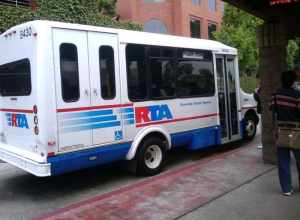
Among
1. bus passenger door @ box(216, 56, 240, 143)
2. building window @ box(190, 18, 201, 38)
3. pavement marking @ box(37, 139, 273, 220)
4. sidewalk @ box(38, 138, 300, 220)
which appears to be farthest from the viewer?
building window @ box(190, 18, 201, 38)

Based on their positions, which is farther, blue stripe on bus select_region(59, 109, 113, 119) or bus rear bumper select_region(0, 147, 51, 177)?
blue stripe on bus select_region(59, 109, 113, 119)

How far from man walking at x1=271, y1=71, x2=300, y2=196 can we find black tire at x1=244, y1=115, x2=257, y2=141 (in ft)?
16.1

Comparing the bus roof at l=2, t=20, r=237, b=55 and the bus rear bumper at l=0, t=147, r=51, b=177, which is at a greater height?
the bus roof at l=2, t=20, r=237, b=55

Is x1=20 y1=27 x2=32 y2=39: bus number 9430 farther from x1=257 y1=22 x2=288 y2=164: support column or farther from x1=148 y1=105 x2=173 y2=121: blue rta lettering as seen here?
x1=257 y1=22 x2=288 y2=164: support column

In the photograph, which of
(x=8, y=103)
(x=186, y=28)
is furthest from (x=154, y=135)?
(x=186, y=28)

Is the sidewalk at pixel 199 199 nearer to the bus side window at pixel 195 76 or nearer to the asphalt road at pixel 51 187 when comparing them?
the asphalt road at pixel 51 187

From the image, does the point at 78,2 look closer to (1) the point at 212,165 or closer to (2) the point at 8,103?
(2) the point at 8,103

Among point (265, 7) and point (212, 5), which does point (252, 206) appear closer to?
point (265, 7)

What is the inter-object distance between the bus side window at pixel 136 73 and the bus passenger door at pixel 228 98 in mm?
2666

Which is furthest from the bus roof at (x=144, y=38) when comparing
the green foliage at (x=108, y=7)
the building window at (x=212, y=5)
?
the building window at (x=212, y=5)

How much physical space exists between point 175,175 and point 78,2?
1045 cm

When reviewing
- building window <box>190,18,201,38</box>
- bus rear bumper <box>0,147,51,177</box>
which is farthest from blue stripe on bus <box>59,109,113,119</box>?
building window <box>190,18,201,38</box>

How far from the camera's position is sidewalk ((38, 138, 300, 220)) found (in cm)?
536

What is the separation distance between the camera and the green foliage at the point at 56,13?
43.4 ft
